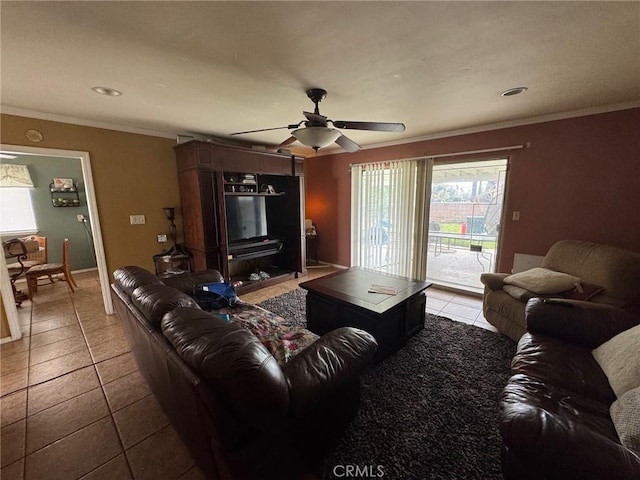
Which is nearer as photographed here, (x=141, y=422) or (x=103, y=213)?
(x=141, y=422)

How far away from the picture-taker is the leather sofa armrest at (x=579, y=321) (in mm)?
1588

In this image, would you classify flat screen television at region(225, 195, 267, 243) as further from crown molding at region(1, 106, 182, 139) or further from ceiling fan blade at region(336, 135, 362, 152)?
ceiling fan blade at region(336, 135, 362, 152)

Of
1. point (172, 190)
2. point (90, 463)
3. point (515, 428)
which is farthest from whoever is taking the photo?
point (172, 190)

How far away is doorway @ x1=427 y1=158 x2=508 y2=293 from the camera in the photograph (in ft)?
11.9

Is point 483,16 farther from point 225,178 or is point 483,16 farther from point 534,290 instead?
point 225,178

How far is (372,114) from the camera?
2.77 m

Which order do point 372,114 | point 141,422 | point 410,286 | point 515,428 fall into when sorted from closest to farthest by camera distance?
1. point 515,428
2. point 141,422
3. point 410,286
4. point 372,114

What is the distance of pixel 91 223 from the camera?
116 inches

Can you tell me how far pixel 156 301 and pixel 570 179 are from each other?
4.11 metres

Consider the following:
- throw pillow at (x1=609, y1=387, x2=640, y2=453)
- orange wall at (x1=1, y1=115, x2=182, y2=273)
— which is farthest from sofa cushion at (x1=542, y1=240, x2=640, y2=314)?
orange wall at (x1=1, y1=115, x2=182, y2=273)

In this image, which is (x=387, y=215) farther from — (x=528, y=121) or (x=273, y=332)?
(x=273, y=332)

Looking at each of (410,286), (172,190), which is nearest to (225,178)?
(172,190)

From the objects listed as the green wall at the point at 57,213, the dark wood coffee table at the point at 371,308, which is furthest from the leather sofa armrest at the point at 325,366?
the green wall at the point at 57,213

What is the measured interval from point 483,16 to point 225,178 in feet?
10.8
